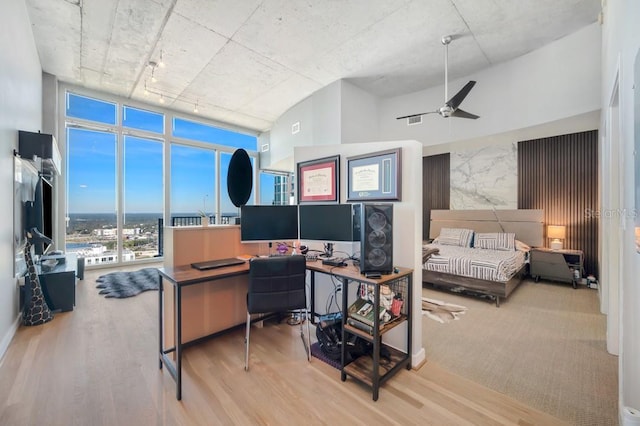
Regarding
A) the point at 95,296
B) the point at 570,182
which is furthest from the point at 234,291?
the point at 570,182

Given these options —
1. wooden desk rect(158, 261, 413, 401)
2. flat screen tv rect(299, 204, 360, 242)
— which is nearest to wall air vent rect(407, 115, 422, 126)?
flat screen tv rect(299, 204, 360, 242)

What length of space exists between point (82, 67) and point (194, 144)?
7.95 feet

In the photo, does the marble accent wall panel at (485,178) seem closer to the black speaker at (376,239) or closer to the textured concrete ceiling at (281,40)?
the textured concrete ceiling at (281,40)

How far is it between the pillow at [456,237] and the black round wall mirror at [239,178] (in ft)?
14.6

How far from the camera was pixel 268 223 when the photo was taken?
103 inches

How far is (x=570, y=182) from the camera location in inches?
188

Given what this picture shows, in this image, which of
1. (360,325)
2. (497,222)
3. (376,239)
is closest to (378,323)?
(360,325)

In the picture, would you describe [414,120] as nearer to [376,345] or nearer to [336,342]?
[336,342]

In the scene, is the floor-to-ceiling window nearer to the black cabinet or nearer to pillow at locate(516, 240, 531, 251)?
the black cabinet

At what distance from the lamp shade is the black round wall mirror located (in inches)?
214

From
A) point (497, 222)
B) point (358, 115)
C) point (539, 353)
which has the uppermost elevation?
point (358, 115)

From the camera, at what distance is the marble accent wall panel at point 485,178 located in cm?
539

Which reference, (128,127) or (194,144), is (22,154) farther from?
(194,144)

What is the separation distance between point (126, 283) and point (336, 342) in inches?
160
